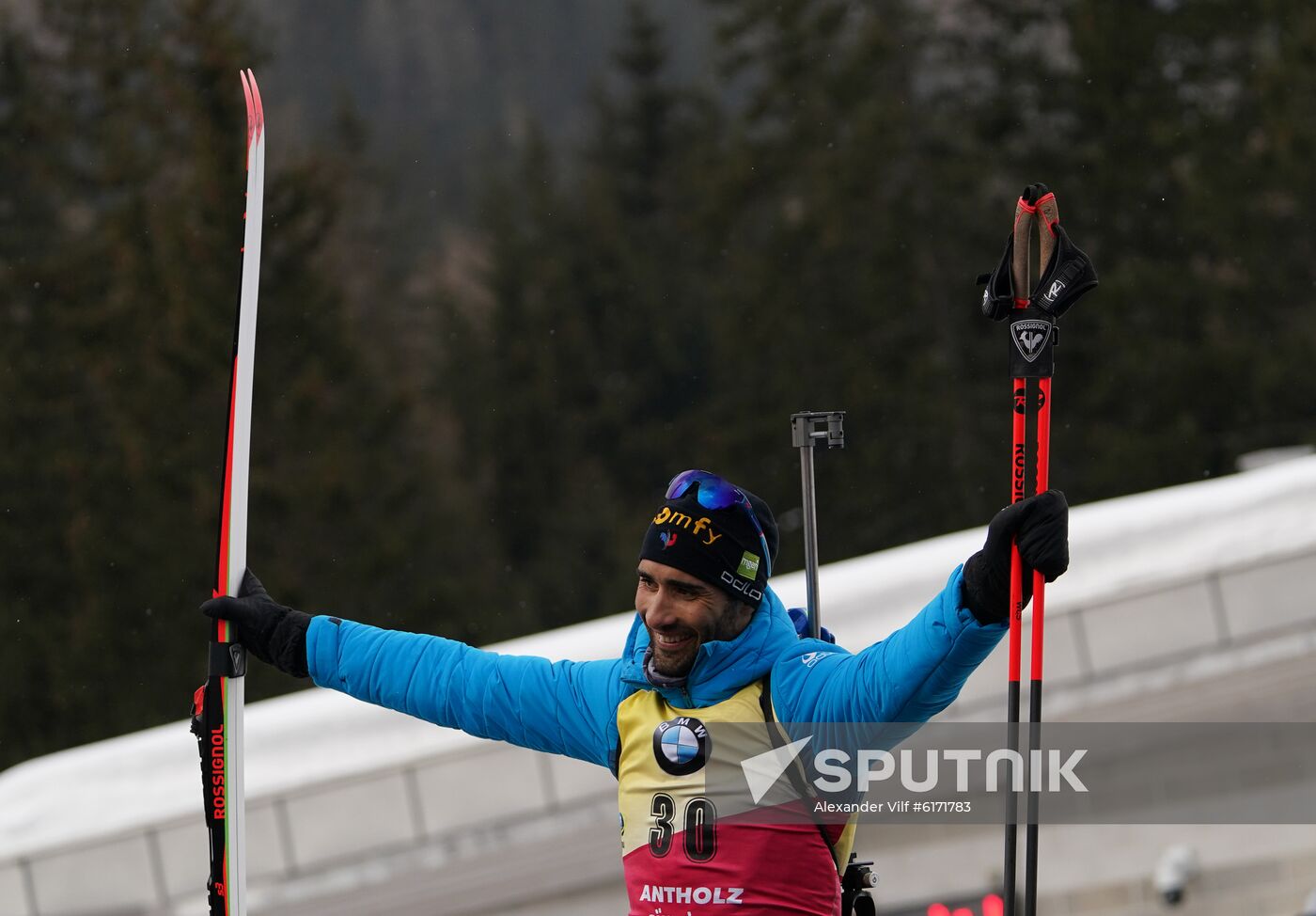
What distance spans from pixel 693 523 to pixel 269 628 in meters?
0.78

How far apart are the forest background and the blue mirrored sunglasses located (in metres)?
13.8

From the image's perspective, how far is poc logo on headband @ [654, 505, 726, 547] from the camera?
2.40 m

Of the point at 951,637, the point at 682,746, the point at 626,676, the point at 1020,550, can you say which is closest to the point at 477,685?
the point at 626,676

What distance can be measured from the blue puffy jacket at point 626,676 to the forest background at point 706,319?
13.7 meters

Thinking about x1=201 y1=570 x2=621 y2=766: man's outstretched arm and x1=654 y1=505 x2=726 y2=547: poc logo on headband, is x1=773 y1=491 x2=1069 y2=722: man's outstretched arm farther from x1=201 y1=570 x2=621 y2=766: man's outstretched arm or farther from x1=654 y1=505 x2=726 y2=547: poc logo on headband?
x1=201 y1=570 x2=621 y2=766: man's outstretched arm

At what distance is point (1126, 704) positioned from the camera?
213 inches

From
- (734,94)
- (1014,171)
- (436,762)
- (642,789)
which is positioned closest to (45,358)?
(1014,171)

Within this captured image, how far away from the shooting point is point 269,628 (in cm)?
272

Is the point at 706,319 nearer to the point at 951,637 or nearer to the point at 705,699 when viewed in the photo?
the point at 705,699

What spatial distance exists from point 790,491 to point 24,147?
9903mm

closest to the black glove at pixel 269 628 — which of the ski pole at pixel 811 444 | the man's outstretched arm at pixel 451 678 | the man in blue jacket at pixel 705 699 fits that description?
the man's outstretched arm at pixel 451 678

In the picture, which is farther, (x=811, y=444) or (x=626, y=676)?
(x=811, y=444)

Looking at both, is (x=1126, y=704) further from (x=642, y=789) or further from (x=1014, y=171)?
(x=1014, y=171)

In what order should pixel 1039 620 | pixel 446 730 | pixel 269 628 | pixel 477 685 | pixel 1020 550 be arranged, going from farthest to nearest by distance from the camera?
pixel 446 730, pixel 269 628, pixel 477 685, pixel 1039 620, pixel 1020 550
